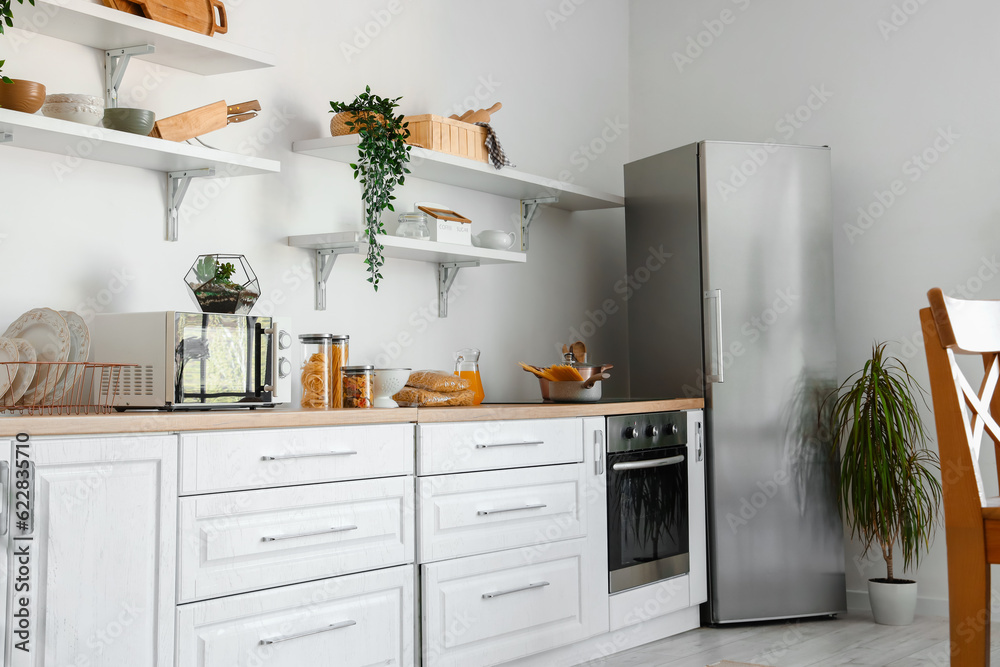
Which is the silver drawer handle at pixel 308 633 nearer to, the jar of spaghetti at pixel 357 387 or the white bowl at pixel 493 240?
the jar of spaghetti at pixel 357 387

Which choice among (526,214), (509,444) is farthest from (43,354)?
(526,214)

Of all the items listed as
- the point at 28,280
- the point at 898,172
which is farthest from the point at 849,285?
the point at 28,280

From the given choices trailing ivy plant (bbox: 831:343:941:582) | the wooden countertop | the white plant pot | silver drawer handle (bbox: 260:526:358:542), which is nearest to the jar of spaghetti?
the wooden countertop

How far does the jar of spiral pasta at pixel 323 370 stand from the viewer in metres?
2.49

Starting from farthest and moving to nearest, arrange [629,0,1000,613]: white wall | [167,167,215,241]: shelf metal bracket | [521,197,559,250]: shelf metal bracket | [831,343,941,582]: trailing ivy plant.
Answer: [521,197,559,250]: shelf metal bracket → [629,0,1000,613]: white wall → [831,343,941,582]: trailing ivy plant → [167,167,215,241]: shelf metal bracket

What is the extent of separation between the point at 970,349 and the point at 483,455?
49.2 inches

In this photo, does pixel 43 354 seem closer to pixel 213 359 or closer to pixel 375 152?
pixel 213 359

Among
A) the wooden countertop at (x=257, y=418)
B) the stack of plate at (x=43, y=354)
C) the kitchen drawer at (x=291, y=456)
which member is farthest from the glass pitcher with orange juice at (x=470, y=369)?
the stack of plate at (x=43, y=354)

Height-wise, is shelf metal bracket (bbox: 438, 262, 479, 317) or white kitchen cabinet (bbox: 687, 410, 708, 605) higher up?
shelf metal bracket (bbox: 438, 262, 479, 317)

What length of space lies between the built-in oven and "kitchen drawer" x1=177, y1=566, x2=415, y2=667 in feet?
2.98

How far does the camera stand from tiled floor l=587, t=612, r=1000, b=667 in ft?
9.46

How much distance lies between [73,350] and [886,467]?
8.93 ft

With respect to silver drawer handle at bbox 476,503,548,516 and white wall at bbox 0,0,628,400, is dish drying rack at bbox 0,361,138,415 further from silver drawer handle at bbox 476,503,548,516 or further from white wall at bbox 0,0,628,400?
silver drawer handle at bbox 476,503,548,516

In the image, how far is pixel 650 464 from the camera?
3092 mm
